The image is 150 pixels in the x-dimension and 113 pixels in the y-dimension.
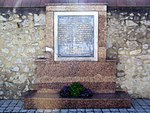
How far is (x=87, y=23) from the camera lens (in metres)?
5.72

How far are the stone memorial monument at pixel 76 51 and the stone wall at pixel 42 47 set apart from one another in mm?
312

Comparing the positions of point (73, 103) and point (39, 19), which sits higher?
point (39, 19)

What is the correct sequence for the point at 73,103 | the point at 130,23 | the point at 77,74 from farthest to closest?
the point at 130,23 → the point at 77,74 → the point at 73,103

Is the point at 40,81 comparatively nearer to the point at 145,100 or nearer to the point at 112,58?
the point at 112,58

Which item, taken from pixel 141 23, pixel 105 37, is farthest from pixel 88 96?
→ pixel 141 23

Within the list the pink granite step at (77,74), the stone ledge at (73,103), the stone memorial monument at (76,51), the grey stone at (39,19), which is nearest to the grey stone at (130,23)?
the stone memorial monument at (76,51)

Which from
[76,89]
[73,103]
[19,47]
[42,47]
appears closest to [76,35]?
[42,47]

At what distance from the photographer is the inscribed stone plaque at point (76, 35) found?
572 centimetres

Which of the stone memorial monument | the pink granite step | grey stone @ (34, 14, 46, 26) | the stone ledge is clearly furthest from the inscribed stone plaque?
the stone ledge

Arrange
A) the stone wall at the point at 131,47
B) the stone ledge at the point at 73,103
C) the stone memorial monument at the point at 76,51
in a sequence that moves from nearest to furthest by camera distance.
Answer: the stone ledge at the point at 73,103 → the stone memorial monument at the point at 76,51 → the stone wall at the point at 131,47

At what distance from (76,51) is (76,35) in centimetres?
37

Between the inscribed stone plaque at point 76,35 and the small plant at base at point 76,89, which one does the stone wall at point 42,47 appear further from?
the small plant at base at point 76,89

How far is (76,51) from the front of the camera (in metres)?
5.79

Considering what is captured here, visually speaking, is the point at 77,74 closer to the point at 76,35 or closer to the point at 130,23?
the point at 76,35
